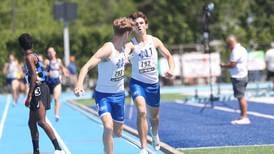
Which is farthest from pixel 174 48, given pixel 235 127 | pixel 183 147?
pixel 183 147

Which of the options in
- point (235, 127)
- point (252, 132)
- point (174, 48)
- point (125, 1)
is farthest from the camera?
Answer: point (125, 1)

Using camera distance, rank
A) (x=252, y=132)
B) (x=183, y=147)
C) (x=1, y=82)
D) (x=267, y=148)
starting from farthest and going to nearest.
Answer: (x=1, y=82) → (x=252, y=132) → (x=183, y=147) → (x=267, y=148)

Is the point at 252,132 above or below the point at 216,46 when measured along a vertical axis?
below

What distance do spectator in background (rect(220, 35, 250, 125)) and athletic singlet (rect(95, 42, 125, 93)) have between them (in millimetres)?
6683

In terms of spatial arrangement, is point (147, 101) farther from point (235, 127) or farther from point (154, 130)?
point (235, 127)

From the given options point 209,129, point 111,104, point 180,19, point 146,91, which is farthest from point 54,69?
point 180,19

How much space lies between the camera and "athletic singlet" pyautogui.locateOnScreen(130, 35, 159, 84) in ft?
38.0

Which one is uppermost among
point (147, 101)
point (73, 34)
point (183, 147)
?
point (73, 34)

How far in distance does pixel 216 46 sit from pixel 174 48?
414 cm

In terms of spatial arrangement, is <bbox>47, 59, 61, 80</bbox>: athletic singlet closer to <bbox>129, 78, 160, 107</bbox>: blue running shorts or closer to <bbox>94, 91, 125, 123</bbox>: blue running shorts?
<bbox>129, 78, 160, 107</bbox>: blue running shorts

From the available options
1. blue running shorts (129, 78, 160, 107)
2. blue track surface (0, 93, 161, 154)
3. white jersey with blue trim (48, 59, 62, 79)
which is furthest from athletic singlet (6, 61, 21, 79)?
blue running shorts (129, 78, 160, 107)

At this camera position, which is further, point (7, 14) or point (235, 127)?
point (7, 14)

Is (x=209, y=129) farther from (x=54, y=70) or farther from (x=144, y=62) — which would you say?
(x=54, y=70)

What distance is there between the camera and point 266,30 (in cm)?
5084
